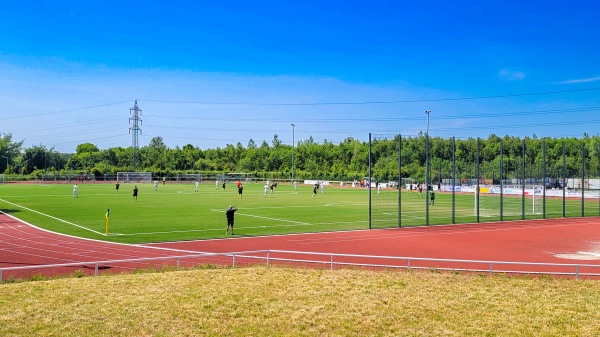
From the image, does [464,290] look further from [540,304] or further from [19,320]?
[19,320]

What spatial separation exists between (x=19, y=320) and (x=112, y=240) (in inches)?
642

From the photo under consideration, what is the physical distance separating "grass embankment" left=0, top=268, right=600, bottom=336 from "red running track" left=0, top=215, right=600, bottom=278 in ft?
26.6

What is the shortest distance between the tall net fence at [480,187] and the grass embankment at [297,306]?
1915 centimetres

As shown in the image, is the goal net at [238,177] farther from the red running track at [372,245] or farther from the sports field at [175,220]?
the red running track at [372,245]

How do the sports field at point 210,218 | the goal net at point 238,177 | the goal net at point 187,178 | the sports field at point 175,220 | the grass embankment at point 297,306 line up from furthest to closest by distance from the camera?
the goal net at point 238,177 < the goal net at point 187,178 < the sports field at point 210,218 < the sports field at point 175,220 < the grass embankment at point 297,306

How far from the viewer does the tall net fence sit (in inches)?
1489

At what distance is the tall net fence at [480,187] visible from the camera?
37.8 metres

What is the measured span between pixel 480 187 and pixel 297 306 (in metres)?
66.0

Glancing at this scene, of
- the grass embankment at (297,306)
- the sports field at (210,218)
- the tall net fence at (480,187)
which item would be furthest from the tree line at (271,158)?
the grass embankment at (297,306)

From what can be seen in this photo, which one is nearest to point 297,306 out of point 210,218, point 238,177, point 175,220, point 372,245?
point 372,245

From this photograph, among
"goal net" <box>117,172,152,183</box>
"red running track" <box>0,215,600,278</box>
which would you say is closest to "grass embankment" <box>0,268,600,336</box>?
"red running track" <box>0,215,600,278</box>

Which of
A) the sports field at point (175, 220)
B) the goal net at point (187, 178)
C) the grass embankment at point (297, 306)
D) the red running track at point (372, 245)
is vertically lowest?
the red running track at point (372, 245)

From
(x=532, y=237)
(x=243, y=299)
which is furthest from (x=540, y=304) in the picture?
(x=532, y=237)

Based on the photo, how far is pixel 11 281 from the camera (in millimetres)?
14469
